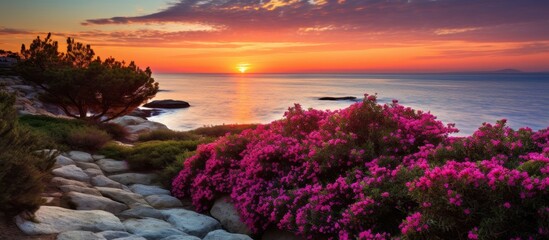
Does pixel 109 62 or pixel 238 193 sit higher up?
pixel 109 62

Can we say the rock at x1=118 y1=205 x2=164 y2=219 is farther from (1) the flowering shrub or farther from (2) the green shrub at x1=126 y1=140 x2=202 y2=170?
(2) the green shrub at x1=126 y1=140 x2=202 y2=170

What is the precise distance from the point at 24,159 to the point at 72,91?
17.7 meters

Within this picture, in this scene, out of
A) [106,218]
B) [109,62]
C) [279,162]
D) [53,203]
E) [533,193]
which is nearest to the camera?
[533,193]

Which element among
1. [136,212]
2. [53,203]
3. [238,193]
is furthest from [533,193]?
[53,203]

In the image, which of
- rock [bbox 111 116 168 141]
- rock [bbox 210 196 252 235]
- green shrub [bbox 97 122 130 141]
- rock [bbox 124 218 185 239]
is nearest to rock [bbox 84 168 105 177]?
rock [bbox 210 196 252 235]

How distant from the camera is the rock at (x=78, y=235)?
16.8 feet

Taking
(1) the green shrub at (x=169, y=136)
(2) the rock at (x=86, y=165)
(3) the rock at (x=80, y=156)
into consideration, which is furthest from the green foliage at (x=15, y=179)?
(1) the green shrub at (x=169, y=136)

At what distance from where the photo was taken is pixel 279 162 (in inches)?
324

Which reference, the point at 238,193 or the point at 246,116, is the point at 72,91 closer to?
the point at 238,193

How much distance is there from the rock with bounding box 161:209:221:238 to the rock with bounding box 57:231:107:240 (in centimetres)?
175

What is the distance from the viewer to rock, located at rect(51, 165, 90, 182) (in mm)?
8789

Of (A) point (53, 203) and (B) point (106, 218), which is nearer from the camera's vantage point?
(B) point (106, 218)

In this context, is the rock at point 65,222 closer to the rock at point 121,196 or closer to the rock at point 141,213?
the rock at point 141,213

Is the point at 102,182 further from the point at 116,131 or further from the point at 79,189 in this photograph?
the point at 116,131
